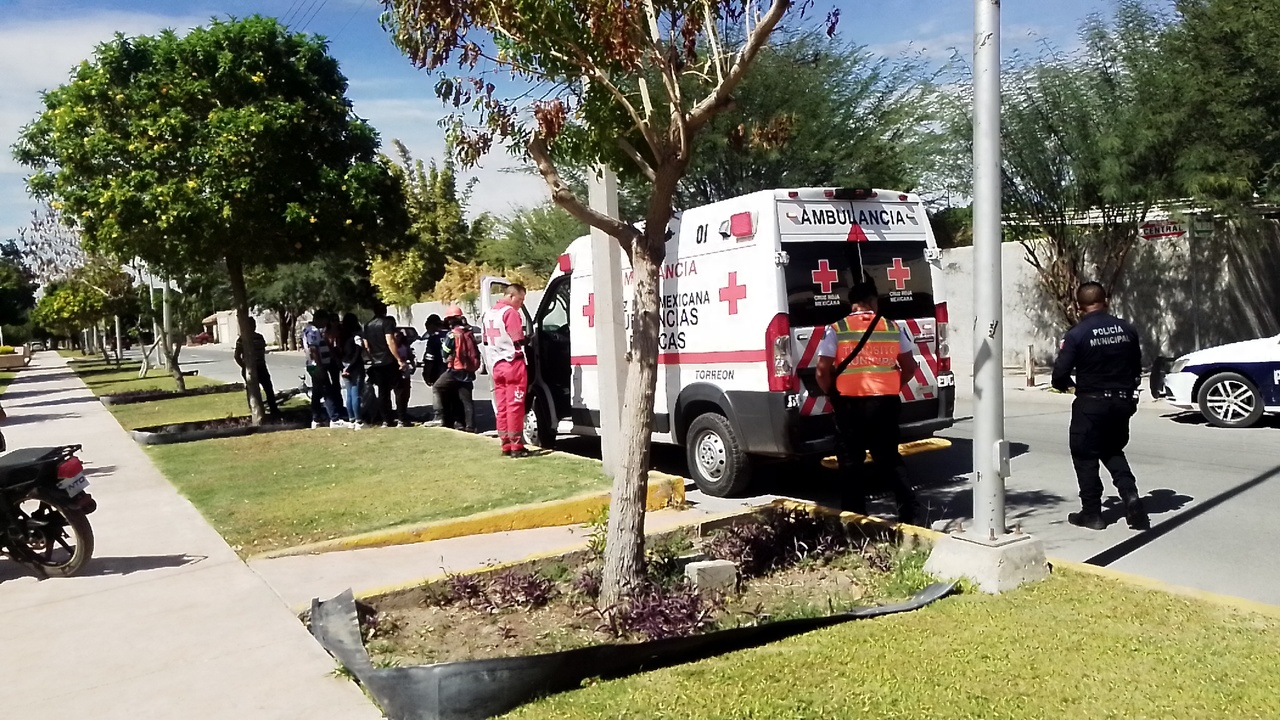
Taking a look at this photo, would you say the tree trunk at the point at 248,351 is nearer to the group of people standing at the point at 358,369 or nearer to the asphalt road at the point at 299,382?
the group of people standing at the point at 358,369

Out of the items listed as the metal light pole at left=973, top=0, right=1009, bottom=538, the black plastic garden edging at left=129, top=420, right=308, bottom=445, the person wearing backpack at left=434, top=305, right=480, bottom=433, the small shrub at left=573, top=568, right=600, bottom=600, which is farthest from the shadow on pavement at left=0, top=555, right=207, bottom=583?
the black plastic garden edging at left=129, top=420, right=308, bottom=445

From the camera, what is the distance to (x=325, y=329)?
46.1 ft

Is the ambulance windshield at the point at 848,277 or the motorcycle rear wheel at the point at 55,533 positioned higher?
the ambulance windshield at the point at 848,277

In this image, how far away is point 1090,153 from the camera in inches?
601

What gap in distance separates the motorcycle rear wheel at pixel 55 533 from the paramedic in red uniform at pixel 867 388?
487 cm

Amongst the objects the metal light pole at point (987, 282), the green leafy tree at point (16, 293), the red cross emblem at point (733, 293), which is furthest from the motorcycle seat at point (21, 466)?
the green leafy tree at point (16, 293)

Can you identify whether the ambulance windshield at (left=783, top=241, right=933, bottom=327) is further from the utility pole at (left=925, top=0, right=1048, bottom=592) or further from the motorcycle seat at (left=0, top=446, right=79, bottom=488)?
the motorcycle seat at (left=0, top=446, right=79, bottom=488)

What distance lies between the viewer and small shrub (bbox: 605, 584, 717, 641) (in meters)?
4.72

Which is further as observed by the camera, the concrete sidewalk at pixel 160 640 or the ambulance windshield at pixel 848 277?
the ambulance windshield at pixel 848 277

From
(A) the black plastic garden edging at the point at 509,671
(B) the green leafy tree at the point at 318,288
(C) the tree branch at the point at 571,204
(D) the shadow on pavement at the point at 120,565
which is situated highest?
(B) the green leafy tree at the point at 318,288

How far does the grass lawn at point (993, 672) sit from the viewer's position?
3.70 metres

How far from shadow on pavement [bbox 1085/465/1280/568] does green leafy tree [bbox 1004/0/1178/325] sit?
7324 mm

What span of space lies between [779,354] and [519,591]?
3.09 m

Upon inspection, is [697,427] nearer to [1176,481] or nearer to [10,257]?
[1176,481]
